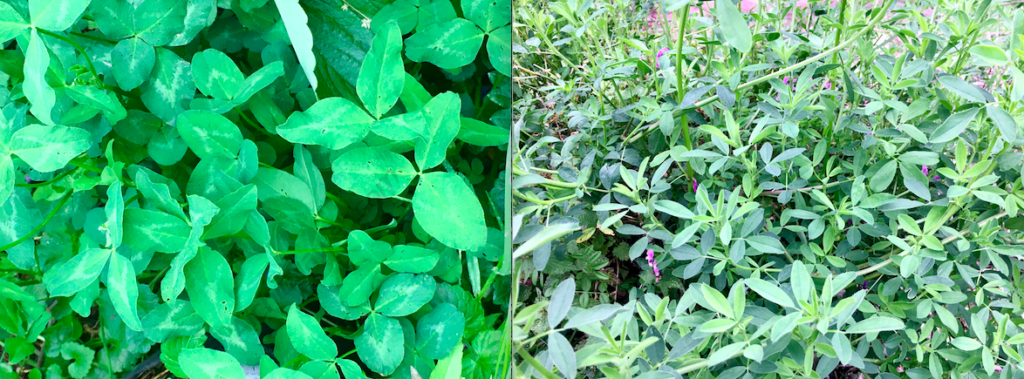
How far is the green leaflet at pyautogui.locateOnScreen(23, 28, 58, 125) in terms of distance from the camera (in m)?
0.31

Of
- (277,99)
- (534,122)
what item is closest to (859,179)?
(534,122)

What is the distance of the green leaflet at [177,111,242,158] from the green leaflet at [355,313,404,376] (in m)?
0.16

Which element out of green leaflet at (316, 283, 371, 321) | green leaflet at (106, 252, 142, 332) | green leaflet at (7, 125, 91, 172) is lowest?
green leaflet at (316, 283, 371, 321)

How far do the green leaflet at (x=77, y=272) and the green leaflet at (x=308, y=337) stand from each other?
132 millimetres

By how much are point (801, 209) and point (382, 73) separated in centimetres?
51

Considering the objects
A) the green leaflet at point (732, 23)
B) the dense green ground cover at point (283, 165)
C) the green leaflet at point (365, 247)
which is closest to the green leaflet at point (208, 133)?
the dense green ground cover at point (283, 165)

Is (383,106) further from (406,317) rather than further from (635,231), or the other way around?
(635,231)

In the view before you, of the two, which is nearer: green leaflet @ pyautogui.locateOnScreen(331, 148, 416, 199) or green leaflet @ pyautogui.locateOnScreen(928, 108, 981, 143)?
green leaflet @ pyautogui.locateOnScreen(331, 148, 416, 199)

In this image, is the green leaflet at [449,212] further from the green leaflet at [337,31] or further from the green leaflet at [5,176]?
the green leaflet at [5,176]

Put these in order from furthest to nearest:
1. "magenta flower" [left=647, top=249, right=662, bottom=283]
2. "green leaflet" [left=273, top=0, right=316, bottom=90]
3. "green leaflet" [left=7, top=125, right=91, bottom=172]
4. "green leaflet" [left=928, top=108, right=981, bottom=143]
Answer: "magenta flower" [left=647, top=249, right=662, bottom=283]
"green leaflet" [left=928, top=108, right=981, bottom=143]
"green leaflet" [left=7, top=125, right=91, bottom=172]
"green leaflet" [left=273, top=0, right=316, bottom=90]

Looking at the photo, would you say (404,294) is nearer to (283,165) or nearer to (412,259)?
(412,259)

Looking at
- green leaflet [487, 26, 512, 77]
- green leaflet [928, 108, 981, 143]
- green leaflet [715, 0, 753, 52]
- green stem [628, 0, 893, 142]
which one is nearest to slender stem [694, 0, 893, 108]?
green stem [628, 0, 893, 142]

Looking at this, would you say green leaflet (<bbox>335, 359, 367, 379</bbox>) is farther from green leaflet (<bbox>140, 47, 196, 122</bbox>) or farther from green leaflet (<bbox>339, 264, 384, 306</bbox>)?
green leaflet (<bbox>140, 47, 196, 122</bbox>)

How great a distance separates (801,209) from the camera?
0.60m
